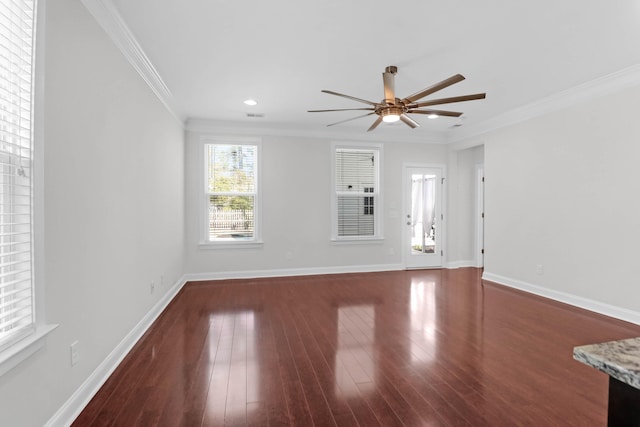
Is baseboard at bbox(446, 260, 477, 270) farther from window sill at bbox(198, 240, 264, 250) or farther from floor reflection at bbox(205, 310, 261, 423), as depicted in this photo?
floor reflection at bbox(205, 310, 261, 423)

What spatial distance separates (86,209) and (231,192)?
134 inches

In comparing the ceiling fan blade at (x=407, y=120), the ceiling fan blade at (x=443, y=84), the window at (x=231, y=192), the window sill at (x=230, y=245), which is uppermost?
the ceiling fan blade at (x=443, y=84)

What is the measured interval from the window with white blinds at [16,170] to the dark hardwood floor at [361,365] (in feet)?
2.85

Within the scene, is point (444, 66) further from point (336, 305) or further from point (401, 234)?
point (401, 234)

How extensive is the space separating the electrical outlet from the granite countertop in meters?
2.46

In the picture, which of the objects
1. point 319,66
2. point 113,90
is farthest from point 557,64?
point 113,90

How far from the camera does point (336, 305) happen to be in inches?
159

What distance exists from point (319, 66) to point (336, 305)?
9.28 ft

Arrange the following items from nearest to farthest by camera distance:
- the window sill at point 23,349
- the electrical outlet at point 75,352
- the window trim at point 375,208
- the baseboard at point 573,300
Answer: the window sill at point 23,349 → the electrical outlet at point 75,352 → the baseboard at point 573,300 → the window trim at point 375,208

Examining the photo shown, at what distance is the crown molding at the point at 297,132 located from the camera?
5.36 metres

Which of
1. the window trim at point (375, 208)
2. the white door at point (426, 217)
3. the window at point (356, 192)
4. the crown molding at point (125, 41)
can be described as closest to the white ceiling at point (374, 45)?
the crown molding at point (125, 41)

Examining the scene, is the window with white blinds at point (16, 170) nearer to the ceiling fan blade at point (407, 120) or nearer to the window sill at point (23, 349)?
the window sill at point (23, 349)

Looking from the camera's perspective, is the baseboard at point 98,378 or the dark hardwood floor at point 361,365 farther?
the dark hardwood floor at point 361,365

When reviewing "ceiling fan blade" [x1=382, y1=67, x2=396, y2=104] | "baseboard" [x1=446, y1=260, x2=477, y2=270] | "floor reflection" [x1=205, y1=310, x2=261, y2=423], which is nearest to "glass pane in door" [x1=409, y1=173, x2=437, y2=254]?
"baseboard" [x1=446, y1=260, x2=477, y2=270]
